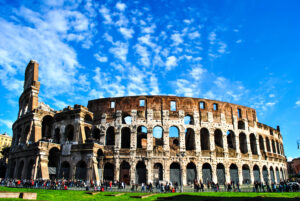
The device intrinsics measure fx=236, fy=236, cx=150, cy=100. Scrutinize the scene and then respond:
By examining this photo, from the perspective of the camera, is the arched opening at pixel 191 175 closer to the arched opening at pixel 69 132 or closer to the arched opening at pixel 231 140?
the arched opening at pixel 231 140

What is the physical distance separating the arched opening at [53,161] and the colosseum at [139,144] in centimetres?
13

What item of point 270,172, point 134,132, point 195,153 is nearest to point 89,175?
point 134,132

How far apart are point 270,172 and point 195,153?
49.6 ft

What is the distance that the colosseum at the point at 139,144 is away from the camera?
29812 millimetres

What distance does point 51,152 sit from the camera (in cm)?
3309

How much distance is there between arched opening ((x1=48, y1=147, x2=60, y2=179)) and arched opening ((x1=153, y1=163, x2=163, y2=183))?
13039 millimetres

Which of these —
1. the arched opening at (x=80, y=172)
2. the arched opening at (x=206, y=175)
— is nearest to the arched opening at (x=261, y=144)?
the arched opening at (x=206, y=175)

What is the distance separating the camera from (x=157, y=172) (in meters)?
31.0

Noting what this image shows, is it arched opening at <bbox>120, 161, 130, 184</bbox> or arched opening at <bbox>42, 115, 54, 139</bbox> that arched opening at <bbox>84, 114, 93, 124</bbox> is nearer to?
arched opening at <bbox>42, 115, 54, 139</bbox>

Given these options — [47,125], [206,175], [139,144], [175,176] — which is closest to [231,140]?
[206,175]

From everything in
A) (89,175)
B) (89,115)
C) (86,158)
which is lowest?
(89,175)

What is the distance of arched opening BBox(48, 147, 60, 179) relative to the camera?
101 feet

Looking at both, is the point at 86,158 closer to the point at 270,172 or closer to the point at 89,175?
the point at 89,175

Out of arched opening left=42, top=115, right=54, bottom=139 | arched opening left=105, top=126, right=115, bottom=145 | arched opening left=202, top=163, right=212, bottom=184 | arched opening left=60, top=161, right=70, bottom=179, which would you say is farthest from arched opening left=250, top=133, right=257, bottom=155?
arched opening left=42, top=115, right=54, bottom=139
